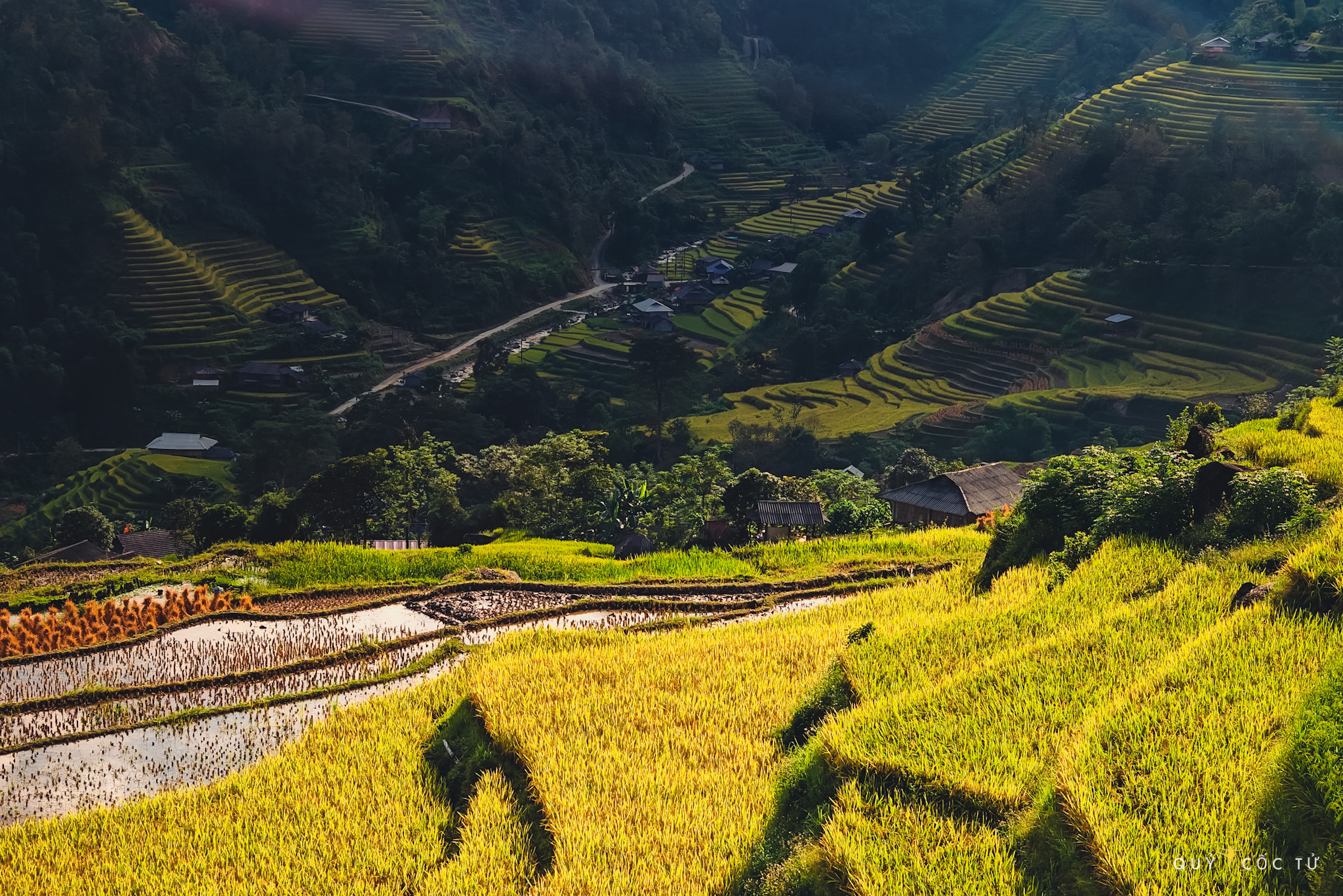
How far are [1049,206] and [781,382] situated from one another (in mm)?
13666

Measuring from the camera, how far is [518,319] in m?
49.6

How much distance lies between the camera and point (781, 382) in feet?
136

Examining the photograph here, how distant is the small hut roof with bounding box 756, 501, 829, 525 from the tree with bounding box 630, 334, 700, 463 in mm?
16038

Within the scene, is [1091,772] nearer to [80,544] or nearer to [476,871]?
[476,871]

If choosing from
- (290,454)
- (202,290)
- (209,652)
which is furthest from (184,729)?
(202,290)

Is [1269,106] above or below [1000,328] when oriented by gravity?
above

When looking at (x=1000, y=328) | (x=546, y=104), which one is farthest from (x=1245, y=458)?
(x=546, y=104)

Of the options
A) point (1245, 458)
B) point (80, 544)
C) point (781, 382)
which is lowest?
point (781, 382)

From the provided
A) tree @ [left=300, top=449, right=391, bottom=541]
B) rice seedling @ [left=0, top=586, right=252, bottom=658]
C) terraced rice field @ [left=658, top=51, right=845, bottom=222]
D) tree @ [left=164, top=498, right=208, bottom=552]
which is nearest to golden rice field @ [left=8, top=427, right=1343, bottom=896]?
rice seedling @ [left=0, top=586, right=252, bottom=658]

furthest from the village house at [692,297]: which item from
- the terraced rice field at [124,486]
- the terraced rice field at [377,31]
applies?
the terraced rice field at [124,486]

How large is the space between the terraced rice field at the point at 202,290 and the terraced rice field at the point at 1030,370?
19.6m

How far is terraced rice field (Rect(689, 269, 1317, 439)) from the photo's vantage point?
31.5 meters

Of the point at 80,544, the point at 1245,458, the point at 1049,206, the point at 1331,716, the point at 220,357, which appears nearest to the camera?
the point at 1331,716

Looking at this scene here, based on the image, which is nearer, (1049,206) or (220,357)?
(220,357)
